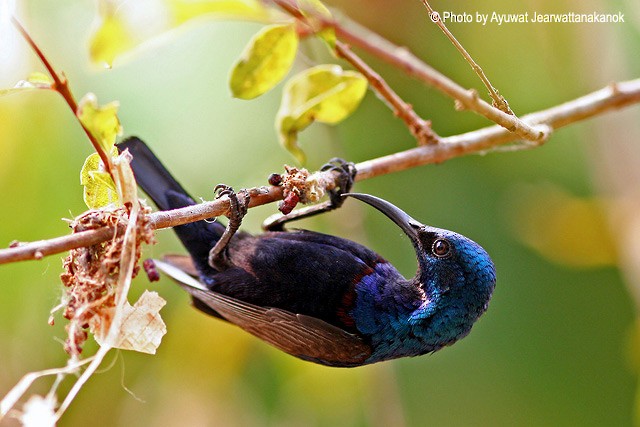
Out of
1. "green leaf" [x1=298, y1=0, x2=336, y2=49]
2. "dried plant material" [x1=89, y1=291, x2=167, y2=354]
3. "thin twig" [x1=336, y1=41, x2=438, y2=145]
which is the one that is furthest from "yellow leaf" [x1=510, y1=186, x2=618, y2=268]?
"dried plant material" [x1=89, y1=291, x2=167, y2=354]

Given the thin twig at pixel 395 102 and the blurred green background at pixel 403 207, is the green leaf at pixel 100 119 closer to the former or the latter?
the thin twig at pixel 395 102

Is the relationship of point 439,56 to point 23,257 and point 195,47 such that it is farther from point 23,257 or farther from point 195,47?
point 23,257

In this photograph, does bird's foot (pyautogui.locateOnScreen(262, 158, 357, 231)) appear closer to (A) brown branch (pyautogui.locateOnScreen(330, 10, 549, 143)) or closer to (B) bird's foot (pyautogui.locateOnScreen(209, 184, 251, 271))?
(B) bird's foot (pyautogui.locateOnScreen(209, 184, 251, 271))

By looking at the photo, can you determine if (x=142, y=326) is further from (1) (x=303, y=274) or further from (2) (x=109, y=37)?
(1) (x=303, y=274)

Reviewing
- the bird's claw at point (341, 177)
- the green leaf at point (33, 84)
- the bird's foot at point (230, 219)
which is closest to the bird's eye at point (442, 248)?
the bird's claw at point (341, 177)

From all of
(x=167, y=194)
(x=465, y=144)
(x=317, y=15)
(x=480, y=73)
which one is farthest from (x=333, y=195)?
(x=480, y=73)

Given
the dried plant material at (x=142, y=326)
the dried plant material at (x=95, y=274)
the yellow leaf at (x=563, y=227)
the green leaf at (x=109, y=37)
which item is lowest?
the yellow leaf at (x=563, y=227)
